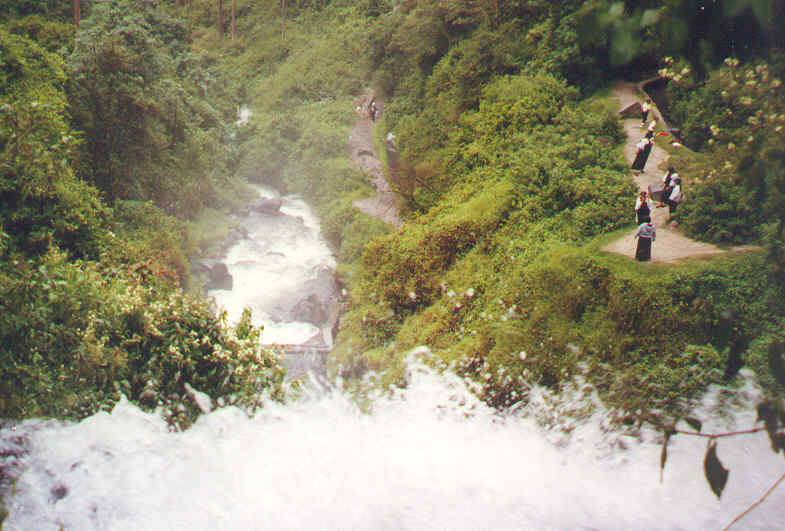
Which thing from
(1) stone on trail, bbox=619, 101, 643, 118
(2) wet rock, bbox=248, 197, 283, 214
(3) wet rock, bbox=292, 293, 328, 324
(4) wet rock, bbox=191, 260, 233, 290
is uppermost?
(1) stone on trail, bbox=619, 101, 643, 118

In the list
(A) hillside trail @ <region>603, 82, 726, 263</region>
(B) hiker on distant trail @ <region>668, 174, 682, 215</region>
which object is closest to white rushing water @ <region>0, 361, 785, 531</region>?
(A) hillside trail @ <region>603, 82, 726, 263</region>

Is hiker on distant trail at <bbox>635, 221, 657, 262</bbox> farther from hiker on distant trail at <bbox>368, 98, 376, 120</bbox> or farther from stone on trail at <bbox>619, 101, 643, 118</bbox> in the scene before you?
hiker on distant trail at <bbox>368, 98, 376, 120</bbox>

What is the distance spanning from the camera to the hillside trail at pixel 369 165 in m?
17.9

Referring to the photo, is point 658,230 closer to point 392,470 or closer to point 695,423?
point 392,470

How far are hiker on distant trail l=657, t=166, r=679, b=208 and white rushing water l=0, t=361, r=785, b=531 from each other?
183 inches

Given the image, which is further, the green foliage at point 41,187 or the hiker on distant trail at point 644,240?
the hiker on distant trail at point 644,240

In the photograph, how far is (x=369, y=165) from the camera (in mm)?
22219

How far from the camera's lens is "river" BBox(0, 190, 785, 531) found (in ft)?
17.3

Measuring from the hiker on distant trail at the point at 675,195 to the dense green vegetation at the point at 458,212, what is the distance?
0.34 metres

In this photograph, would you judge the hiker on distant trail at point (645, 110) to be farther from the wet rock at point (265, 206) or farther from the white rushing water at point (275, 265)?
the wet rock at point (265, 206)

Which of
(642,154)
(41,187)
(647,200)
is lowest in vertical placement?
(41,187)

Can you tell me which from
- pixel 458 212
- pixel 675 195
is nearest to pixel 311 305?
pixel 458 212

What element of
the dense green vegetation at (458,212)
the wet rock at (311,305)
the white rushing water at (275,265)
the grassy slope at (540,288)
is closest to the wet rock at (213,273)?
the white rushing water at (275,265)

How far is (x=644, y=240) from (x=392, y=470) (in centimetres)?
520
